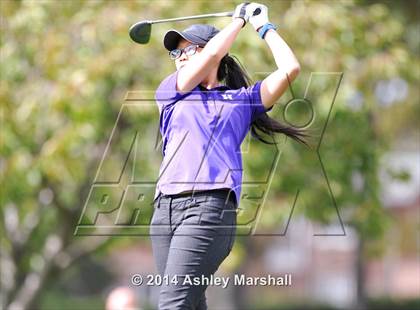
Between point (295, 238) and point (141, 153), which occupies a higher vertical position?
point (295, 238)

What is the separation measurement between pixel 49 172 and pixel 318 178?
3680mm

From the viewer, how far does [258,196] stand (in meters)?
11.3

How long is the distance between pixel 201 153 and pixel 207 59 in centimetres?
44

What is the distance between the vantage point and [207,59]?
4457mm

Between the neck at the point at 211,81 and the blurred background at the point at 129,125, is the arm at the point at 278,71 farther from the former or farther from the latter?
the blurred background at the point at 129,125

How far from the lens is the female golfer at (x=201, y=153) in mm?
4430

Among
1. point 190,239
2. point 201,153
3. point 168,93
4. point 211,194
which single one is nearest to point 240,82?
point 168,93

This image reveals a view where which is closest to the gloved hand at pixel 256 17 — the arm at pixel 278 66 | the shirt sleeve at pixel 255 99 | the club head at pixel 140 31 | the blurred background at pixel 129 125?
the arm at pixel 278 66

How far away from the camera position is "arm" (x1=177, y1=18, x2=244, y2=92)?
446 centimetres

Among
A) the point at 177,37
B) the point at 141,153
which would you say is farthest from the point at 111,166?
the point at 177,37

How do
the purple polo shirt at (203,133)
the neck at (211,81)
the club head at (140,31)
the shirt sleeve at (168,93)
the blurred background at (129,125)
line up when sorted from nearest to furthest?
the purple polo shirt at (203,133) < the shirt sleeve at (168,93) < the neck at (211,81) < the club head at (140,31) < the blurred background at (129,125)

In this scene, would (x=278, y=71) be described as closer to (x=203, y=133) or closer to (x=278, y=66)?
(x=278, y=66)

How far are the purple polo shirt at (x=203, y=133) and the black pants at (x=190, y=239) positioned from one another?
0.23ft

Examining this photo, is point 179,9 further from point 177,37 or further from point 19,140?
point 177,37
